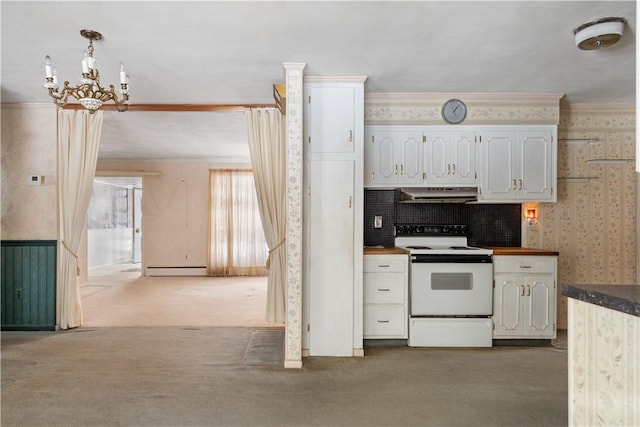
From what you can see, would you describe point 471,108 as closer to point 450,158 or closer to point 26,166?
point 450,158

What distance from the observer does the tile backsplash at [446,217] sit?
452cm

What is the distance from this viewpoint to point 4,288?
4.44 meters

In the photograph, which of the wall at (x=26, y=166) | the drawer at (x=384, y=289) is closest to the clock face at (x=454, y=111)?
the drawer at (x=384, y=289)

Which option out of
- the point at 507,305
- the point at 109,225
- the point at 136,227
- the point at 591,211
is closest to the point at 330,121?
the point at 507,305

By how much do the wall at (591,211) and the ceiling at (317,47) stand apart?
393mm

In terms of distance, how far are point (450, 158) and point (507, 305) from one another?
153 centimetres

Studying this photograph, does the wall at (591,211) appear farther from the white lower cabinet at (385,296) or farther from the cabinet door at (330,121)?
the cabinet door at (330,121)

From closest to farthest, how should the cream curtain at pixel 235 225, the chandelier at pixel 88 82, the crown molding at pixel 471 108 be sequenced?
the chandelier at pixel 88 82
the crown molding at pixel 471 108
the cream curtain at pixel 235 225

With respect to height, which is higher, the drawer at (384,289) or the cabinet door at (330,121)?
the cabinet door at (330,121)

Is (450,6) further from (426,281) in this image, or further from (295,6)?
(426,281)

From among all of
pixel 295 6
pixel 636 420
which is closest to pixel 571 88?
pixel 295 6

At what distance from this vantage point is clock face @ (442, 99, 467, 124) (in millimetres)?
4105

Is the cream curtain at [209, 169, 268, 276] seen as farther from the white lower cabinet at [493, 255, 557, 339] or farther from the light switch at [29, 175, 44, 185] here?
the white lower cabinet at [493, 255, 557, 339]

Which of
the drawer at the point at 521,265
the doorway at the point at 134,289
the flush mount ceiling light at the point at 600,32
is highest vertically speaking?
the flush mount ceiling light at the point at 600,32
